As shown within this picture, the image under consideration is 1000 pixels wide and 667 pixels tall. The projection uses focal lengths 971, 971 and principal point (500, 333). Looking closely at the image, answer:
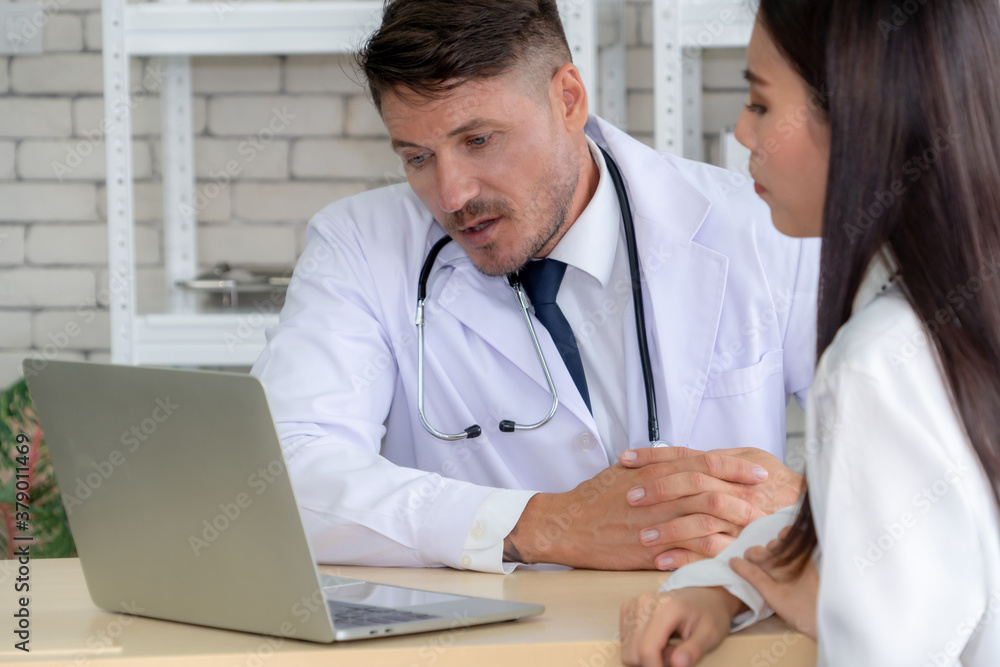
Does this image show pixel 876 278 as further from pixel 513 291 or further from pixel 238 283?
pixel 238 283

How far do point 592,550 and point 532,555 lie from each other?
0.07 m

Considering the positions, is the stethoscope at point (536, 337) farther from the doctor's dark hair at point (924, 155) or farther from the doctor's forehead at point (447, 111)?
the doctor's dark hair at point (924, 155)

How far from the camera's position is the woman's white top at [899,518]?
0.61 meters

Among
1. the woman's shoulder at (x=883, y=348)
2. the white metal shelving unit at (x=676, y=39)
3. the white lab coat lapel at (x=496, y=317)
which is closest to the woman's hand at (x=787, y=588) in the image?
the woman's shoulder at (x=883, y=348)

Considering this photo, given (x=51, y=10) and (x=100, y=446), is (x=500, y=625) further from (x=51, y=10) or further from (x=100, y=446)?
(x=51, y=10)

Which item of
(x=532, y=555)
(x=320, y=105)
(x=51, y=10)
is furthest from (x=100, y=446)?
(x=51, y=10)

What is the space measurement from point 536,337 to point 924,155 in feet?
2.53

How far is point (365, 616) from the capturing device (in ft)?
2.51

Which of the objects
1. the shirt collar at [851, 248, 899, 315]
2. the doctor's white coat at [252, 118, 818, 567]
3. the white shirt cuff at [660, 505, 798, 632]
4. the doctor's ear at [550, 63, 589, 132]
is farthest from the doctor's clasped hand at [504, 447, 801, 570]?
the doctor's ear at [550, 63, 589, 132]

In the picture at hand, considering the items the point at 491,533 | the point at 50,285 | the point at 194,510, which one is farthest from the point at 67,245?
the point at 194,510

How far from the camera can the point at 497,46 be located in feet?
4.43

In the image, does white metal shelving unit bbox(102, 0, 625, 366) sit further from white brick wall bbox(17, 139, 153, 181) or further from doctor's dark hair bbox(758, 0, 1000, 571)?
doctor's dark hair bbox(758, 0, 1000, 571)

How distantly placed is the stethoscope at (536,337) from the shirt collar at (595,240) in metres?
0.03

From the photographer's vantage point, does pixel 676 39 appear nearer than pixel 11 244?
Yes
